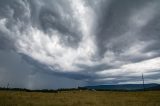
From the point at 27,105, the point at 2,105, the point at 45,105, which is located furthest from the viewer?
the point at 45,105

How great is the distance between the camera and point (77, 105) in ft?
89.6

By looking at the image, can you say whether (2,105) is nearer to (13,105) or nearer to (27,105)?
(13,105)

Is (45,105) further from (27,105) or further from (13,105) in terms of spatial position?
(13,105)

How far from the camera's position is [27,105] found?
2456 centimetres

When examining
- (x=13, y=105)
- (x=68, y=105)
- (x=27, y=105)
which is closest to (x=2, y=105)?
(x=13, y=105)

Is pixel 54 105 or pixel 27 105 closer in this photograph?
pixel 27 105

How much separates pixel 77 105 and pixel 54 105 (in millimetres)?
3406

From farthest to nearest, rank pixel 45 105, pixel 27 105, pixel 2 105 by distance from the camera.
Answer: pixel 45 105, pixel 27 105, pixel 2 105

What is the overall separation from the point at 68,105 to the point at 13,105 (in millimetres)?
7839

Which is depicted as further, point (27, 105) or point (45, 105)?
point (45, 105)

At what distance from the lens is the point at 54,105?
2648 cm

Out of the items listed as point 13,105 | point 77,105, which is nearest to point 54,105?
point 77,105

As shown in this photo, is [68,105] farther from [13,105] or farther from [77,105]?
[13,105]

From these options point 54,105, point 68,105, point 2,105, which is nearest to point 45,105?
point 54,105
